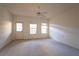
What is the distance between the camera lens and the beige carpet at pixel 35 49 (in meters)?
3.41

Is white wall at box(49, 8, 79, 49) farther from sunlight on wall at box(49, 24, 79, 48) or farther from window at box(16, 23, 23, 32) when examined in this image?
Result: window at box(16, 23, 23, 32)

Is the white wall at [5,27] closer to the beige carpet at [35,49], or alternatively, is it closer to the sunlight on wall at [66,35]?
the beige carpet at [35,49]

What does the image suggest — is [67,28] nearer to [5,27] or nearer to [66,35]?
[66,35]

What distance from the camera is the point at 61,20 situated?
14.5 feet

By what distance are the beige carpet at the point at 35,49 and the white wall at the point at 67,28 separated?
530mm

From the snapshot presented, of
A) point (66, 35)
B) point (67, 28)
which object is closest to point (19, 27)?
point (66, 35)

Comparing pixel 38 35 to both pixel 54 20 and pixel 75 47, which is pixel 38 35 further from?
pixel 75 47

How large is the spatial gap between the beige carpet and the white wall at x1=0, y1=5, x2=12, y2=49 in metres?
0.27

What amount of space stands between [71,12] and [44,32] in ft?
5.39

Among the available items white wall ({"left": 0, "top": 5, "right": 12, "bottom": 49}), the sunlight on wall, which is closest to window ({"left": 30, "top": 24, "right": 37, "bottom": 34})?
white wall ({"left": 0, "top": 5, "right": 12, "bottom": 49})

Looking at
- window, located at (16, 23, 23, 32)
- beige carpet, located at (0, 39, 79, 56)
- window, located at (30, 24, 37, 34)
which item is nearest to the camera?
beige carpet, located at (0, 39, 79, 56)

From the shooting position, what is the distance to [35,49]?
383 cm

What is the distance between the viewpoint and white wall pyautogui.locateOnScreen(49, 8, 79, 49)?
434 centimetres

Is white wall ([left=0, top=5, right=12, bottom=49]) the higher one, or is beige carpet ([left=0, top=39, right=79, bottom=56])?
white wall ([left=0, top=5, right=12, bottom=49])
